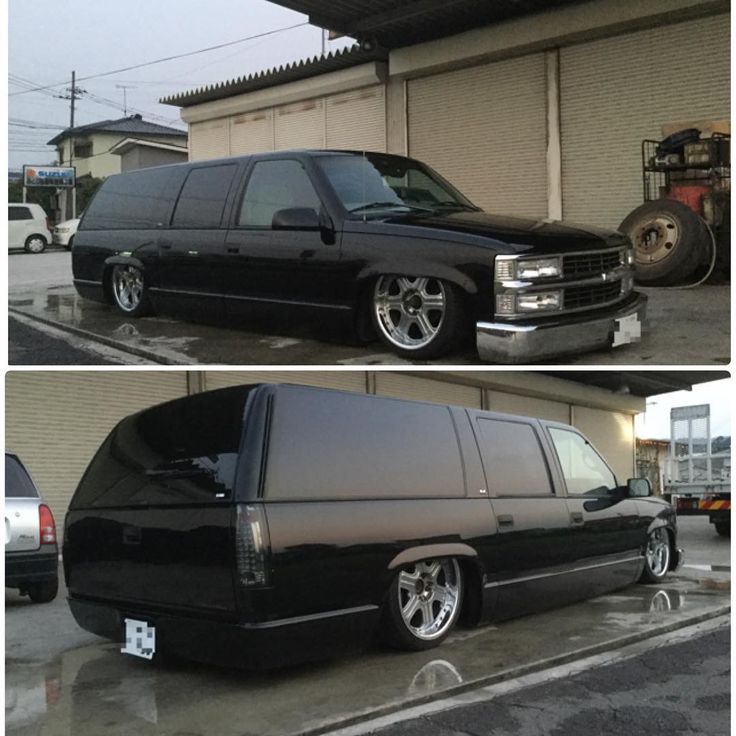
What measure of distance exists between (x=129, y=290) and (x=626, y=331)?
2.76 metres

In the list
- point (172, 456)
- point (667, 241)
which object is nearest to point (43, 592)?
point (172, 456)

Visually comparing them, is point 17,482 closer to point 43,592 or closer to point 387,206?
point 43,592

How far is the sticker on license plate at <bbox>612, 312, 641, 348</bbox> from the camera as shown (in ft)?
12.3

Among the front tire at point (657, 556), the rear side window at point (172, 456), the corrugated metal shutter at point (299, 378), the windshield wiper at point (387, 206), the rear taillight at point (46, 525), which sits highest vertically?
the windshield wiper at point (387, 206)

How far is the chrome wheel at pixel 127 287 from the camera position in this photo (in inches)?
183

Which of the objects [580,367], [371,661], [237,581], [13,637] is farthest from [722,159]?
[13,637]

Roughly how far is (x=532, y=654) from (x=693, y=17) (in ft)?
14.8

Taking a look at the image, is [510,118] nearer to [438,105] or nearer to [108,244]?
[438,105]

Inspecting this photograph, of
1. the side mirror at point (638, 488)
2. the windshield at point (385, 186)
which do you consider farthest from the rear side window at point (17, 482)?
the side mirror at point (638, 488)

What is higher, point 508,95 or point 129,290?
point 508,95

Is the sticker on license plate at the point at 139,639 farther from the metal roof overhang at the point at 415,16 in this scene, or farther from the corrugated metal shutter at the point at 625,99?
the corrugated metal shutter at the point at 625,99

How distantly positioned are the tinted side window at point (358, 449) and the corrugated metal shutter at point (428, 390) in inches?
2.2

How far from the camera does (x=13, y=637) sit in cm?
427

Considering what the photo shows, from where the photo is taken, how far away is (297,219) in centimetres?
408
